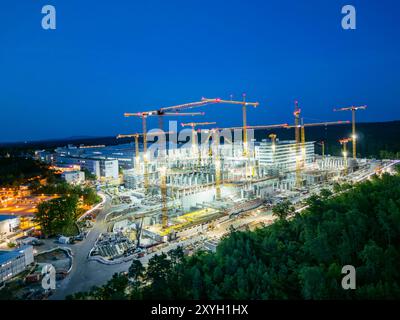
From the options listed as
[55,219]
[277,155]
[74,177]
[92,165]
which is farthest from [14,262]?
[277,155]

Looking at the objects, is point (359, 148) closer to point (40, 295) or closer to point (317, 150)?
point (317, 150)

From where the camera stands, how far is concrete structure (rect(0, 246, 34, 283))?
9398 mm

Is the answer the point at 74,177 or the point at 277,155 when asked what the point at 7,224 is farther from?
the point at 277,155

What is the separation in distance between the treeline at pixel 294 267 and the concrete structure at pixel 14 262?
13.9 feet

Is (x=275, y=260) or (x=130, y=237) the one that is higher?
(x=275, y=260)

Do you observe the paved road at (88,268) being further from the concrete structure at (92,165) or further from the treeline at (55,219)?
the concrete structure at (92,165)

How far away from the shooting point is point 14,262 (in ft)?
31.8

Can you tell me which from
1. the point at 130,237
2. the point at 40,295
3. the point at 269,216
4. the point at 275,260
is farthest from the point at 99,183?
the point at 275,260

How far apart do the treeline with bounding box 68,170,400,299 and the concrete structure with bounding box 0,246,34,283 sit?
4230 millimetres

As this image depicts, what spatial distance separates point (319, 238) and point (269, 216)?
25.9 ft

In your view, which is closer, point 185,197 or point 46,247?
point 46,247

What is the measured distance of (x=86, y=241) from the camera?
1256 cm

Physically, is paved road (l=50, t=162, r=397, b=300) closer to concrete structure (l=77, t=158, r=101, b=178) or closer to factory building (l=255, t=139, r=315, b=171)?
factory building (l=255, t=139, r=315, b=171)

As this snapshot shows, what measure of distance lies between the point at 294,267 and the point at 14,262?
843 cm
